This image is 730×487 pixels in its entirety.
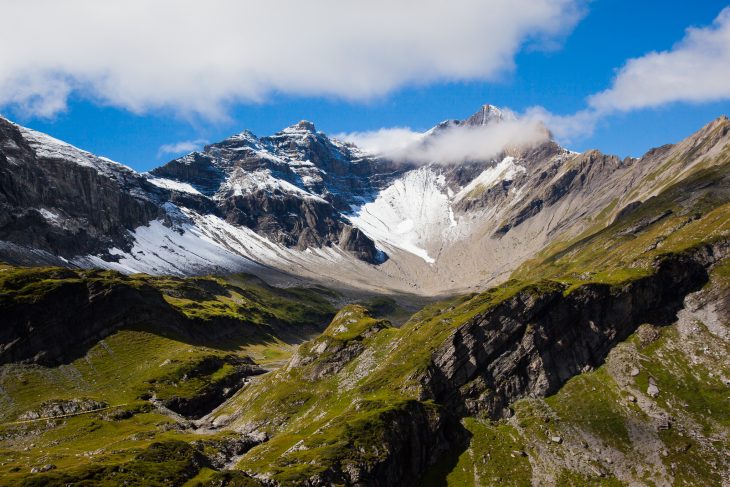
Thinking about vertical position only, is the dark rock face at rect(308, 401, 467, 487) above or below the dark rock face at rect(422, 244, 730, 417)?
below

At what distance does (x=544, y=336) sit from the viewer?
510 feet

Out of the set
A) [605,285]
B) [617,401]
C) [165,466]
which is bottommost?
[617,401]

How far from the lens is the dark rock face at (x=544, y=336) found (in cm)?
14512

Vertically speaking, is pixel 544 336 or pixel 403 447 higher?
pixel 544 336

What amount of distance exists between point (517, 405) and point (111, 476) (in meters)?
90.1

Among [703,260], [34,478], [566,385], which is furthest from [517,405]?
[34,478]

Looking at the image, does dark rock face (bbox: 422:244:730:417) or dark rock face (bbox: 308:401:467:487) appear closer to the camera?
dark rock face (bbox: 308:401:467:487)

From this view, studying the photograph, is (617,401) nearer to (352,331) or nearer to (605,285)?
(605,285)

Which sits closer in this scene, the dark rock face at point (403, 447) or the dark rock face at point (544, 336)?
the dark rock face at point (403, 447)

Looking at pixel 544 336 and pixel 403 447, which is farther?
pixel 544 336

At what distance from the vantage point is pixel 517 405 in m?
144

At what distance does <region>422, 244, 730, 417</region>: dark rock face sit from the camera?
145 m

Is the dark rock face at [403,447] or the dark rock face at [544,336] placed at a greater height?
Result: the dark rock face at [544,336]

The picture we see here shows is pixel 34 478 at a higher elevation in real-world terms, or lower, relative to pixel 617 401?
higher
